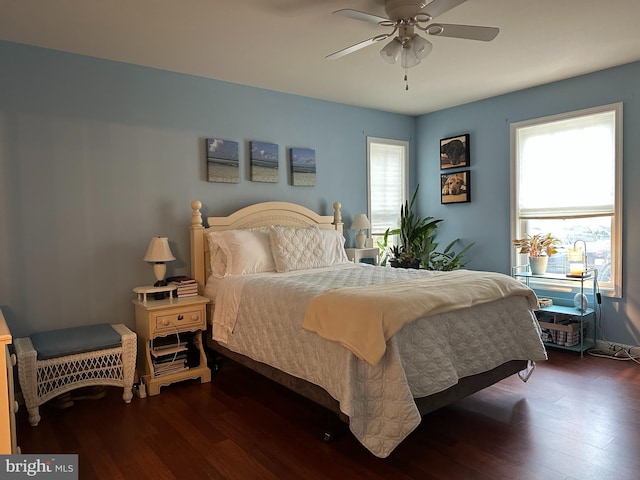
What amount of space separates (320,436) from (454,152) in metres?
3.86

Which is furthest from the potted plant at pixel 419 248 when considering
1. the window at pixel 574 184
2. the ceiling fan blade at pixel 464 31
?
the ceiling fan blade at pixel 464 31

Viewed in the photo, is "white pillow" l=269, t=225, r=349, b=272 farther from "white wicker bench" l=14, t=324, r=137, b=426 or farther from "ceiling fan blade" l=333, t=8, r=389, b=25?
"ceiling fan blade" l=333, t=8, r=389, b=25

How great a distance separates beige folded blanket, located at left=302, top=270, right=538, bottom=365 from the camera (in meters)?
2.24

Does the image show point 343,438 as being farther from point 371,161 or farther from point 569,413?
point 371,161

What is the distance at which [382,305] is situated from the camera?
7.57ft

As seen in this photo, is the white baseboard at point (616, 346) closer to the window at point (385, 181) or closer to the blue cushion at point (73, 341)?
the window at point (385, 181)

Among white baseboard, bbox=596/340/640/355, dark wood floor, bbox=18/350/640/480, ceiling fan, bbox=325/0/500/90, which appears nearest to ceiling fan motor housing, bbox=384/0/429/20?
ceiling fan, bbox=325/0/500/90

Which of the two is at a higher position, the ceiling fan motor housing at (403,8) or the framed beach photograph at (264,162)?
the ceiling fan motor housing at (403,8)

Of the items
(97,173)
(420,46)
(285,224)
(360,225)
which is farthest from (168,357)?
(420,46)

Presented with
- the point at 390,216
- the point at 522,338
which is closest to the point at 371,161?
the point at 390,216

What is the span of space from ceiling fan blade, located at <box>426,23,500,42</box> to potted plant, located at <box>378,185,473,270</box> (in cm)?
284

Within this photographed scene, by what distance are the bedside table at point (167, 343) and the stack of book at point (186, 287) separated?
57 millimetres

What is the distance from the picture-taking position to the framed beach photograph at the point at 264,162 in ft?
14.5

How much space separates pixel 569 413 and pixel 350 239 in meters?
2.89
